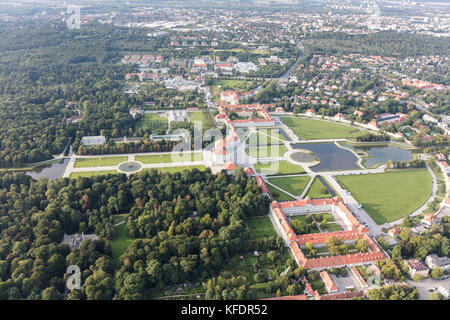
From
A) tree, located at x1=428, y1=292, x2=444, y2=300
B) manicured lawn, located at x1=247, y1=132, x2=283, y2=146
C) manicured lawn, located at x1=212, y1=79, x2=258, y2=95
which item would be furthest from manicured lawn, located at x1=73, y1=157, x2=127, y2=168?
tree, located at x1=428, y1=292, x2=444, y2=300

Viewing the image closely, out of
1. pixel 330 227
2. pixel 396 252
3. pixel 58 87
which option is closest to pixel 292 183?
pixel 330 227

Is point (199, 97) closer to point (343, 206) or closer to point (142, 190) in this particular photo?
point (142, 190)

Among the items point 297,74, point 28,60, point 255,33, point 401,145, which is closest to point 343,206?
point 401,145

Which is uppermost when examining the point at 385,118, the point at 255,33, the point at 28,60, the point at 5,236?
the point at 255,33

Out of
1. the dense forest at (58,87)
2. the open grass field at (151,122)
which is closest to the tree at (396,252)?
the open grass field at (151,122)

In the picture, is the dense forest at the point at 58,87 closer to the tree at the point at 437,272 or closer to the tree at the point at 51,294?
the tree at the point at 51,294
